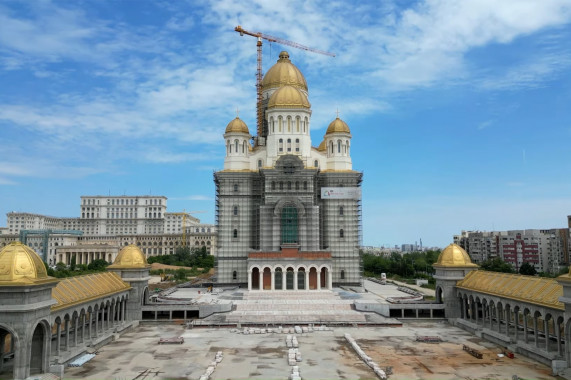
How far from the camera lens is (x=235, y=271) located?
54969mm

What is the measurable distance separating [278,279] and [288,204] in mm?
8520

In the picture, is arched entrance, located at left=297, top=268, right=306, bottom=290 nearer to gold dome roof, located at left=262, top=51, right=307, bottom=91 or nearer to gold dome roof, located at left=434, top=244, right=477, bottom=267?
gold dome roof, located at left=434, top=244, right=477, bottom=267

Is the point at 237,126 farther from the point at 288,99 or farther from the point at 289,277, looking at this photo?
the point at 289,277

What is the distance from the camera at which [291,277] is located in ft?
163

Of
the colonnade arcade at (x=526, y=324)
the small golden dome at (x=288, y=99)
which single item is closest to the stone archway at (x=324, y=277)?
the colonnade arcade at (x=526, y=324)

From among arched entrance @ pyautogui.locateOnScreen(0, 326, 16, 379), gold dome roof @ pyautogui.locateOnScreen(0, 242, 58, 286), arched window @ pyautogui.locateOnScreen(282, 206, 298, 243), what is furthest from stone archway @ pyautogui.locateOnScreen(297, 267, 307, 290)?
gold dome roof @ pyautogui.locateOnScreen(0, 242, 58, 286)

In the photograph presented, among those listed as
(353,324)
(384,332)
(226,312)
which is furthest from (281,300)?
(384,332)

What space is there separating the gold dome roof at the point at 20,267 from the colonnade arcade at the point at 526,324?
26621mm

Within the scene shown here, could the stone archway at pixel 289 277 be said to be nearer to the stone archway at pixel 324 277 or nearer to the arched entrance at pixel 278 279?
the arched entrance at pixel 278 279

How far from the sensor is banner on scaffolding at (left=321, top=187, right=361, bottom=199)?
2224 inches

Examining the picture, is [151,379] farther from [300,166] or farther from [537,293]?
[300,166]

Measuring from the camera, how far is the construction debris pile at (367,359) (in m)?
24.5

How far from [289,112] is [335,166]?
8.48m

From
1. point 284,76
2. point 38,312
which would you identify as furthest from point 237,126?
point 38,312
